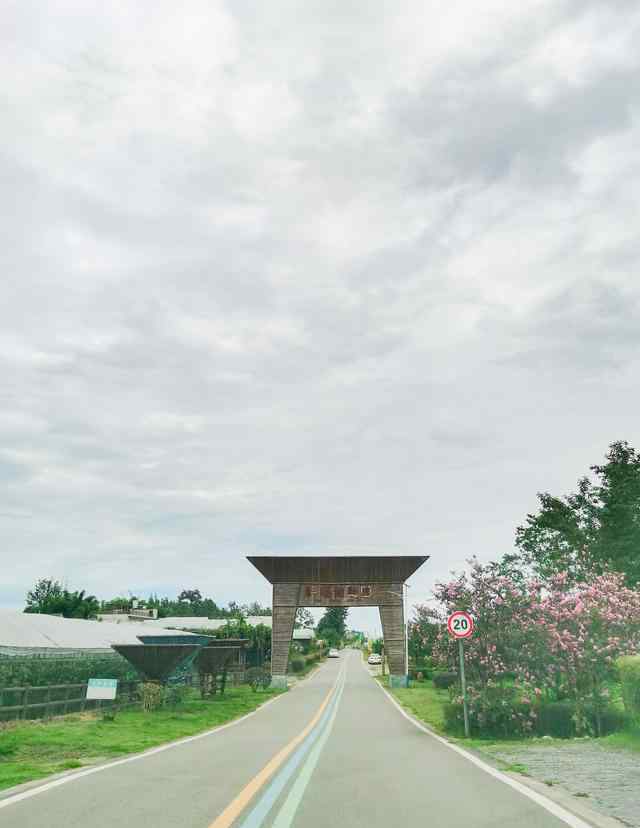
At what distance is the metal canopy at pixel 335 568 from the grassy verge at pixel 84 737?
791 inches

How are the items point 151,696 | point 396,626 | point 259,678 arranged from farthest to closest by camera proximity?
point 396,626, point 259,678, point 151,696

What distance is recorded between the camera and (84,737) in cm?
1664

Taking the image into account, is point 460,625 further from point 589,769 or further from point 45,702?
point 45,702

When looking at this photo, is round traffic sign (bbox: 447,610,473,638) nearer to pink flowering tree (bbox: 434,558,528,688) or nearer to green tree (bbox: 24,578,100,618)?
pink flowering tree (bbox: 434,558,528,688)

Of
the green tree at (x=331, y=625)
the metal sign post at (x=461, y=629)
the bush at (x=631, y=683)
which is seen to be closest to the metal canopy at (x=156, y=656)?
the metal sign post at (x=461, y=629)

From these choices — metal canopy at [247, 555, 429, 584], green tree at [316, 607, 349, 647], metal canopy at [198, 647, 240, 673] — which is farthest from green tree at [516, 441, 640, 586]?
green tree at [316, 607, 349, 647]

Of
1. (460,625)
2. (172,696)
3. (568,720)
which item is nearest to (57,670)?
(172,696)

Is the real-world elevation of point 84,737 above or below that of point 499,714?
below

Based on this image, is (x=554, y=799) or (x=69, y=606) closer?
(x=554, y=799)

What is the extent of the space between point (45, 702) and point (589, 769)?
16.9m

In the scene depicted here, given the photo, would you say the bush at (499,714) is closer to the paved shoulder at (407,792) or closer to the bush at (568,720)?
the bush at (568,720)

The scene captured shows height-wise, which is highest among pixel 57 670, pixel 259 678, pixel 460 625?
pixel 460 625

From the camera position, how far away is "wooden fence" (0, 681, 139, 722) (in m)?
20.2

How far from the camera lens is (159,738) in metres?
17.2
